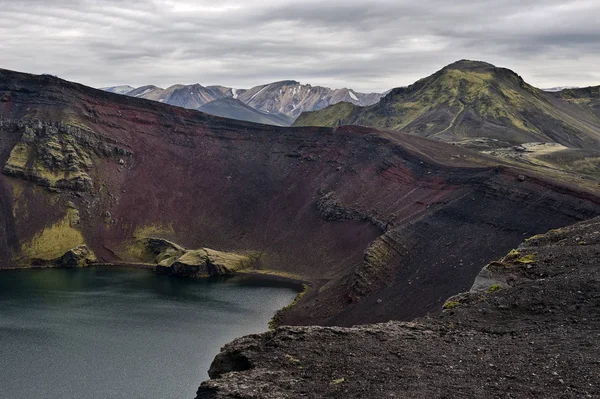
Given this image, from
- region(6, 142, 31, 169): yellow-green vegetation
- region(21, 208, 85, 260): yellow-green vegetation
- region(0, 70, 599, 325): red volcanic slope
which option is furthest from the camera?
region(6, 142, 31, 169): yellow-green vegetation

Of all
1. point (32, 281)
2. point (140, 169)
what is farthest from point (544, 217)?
point (140, 169)

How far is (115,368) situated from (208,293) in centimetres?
3085

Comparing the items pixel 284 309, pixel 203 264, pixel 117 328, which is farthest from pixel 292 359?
pixel 203 264

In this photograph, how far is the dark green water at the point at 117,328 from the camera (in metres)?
50.6

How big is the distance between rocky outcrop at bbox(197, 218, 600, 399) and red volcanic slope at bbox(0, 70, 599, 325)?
73.2 feet

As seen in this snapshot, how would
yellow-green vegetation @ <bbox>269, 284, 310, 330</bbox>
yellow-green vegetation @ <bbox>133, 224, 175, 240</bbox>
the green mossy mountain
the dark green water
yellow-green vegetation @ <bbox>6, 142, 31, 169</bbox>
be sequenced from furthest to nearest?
the green mossy mountain
yellow-green vegetation @ <bbox>6, 142, 31, 169</bbox>
yellow-green vegetation @ <bbox>133, 224, 175, 240</bbox>
yellow-green vegetation @ <bbox>269, 284, 310, 330</bbox>
the dark green water

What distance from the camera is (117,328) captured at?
67312 mm

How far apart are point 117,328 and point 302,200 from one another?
4999 cm

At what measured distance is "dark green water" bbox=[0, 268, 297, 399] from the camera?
166 feet

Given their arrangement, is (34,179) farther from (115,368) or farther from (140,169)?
(115,368)

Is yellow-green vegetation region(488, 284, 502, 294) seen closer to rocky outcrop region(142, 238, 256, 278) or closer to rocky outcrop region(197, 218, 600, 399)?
rocky outcrop region(197, 218, 600, 399)

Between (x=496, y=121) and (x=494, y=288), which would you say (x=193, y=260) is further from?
(x=496, y=121)

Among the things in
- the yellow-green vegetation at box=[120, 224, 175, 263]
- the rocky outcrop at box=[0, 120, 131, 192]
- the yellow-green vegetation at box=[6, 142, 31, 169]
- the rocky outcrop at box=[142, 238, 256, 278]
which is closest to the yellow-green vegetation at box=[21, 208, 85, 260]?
the rocky outcrop at box=[0, 120, 131, 192]

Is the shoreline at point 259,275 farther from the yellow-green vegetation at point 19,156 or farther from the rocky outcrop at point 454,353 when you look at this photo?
the rocky outcrop at point 454,353
